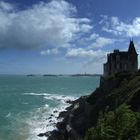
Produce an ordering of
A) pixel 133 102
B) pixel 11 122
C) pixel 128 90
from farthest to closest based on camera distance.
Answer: pixel 11 122 < pixel 128 90 < pixel 133 102

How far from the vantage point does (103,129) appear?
13.4m

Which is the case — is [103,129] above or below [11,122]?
above

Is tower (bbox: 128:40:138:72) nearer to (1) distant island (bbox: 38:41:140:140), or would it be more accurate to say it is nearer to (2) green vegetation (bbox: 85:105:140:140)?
(1) distant island (bbox: 38:41:140:140)

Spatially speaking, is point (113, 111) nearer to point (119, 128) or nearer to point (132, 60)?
point (119, 128)

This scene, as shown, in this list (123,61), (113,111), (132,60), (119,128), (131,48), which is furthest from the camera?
(131,48)

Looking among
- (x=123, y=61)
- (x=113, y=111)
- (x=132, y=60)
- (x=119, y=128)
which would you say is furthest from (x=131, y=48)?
(x=119, y=128)

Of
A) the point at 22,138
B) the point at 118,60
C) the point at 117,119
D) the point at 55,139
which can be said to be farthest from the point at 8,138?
the point at 117,119

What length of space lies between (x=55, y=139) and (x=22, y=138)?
26.1 ft

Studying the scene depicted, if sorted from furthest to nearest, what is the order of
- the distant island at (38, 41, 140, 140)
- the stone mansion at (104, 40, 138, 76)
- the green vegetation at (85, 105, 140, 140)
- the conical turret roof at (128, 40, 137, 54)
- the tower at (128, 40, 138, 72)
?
the conical turret roof at (128, 40, 137, 54)
the stone mansion at (104, 40, 138, 76)
the tower at (128, 40, 138, 72)
the distant island at (38, 41, 140, 140)
the green vegetation at (85, 105, 140, 140)

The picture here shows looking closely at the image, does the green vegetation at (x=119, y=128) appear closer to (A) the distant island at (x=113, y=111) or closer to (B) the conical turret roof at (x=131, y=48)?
(A) the distant island at (x=113, y=111)

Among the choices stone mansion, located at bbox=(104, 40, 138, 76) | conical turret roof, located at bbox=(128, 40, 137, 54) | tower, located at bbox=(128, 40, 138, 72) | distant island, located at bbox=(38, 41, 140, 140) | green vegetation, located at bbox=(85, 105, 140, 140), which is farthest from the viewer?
conical turret roof, located at bbox=(128, 40, 137, 54)

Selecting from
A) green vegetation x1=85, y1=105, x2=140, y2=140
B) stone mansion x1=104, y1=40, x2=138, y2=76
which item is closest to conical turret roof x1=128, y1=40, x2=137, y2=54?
stone mansion x1=104, y1=40, x2=138, y2=76

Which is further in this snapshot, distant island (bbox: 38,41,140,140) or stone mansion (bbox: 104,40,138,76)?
stone mansion (bbox: 104,40,138,76)

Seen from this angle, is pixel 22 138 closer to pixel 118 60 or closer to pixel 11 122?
pixel 11 122
